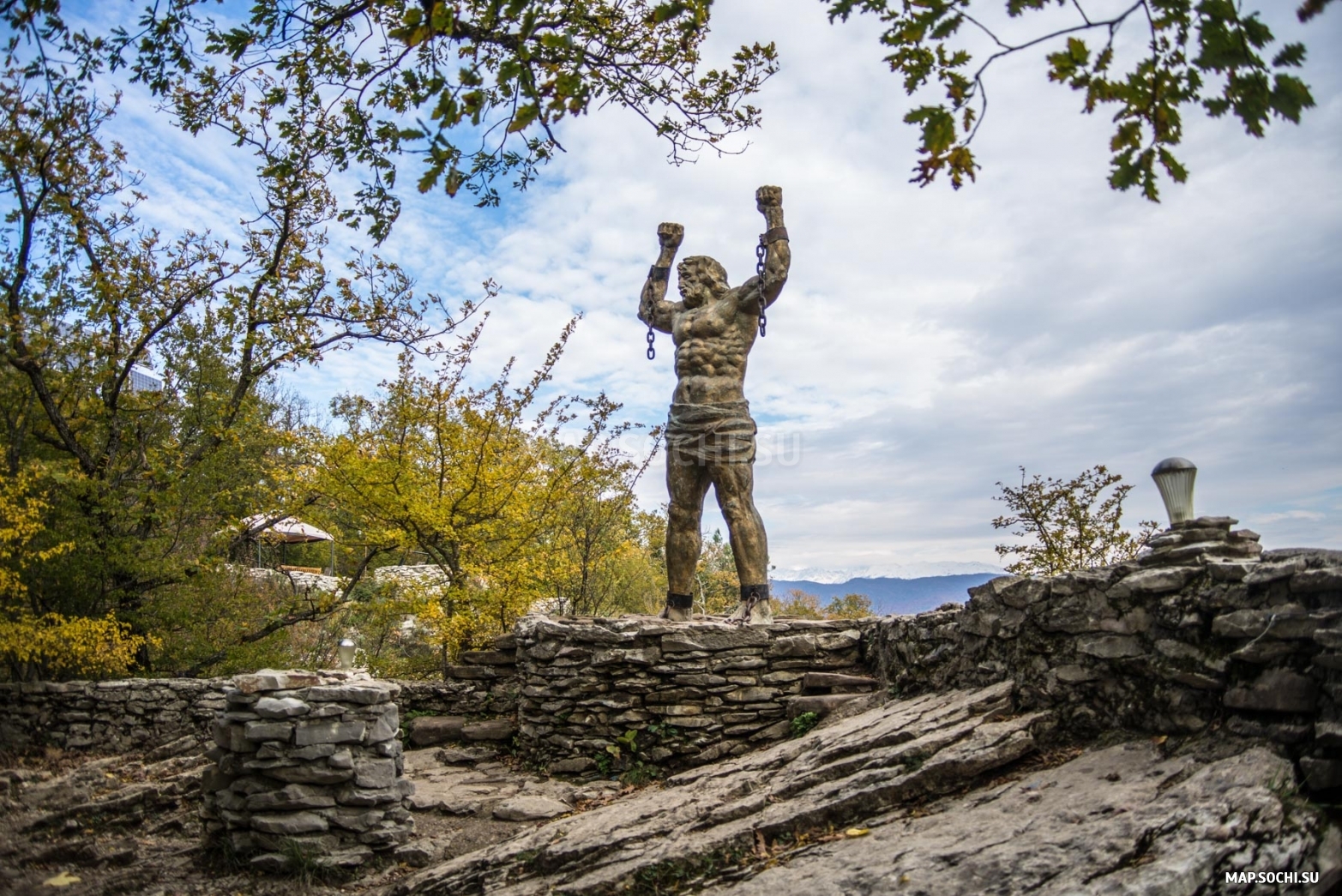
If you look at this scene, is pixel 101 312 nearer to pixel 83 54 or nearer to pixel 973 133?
pixel 83 54

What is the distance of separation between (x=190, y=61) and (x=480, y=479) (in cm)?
574

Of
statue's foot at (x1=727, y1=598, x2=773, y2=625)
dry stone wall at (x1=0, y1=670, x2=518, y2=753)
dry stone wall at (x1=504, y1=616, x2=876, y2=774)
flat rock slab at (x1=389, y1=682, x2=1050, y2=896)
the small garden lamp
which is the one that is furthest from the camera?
dry stone wall at (x1=0, y1=670, x2=518, y2=753)

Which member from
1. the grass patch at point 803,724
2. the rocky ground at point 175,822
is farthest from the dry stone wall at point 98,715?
the grass patch at point 803,724

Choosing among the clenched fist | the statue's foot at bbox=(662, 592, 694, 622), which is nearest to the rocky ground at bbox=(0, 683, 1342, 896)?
the statue's foot at bbox=(662, 592, 694, 622)

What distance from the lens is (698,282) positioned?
731 cm

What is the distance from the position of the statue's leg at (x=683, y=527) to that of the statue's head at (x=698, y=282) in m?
1.39

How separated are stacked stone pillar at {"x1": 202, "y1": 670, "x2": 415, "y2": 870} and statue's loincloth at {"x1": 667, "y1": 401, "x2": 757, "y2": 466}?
2.94 metres

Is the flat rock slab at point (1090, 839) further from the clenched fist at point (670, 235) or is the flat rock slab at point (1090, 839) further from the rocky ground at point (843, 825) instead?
the clenched fist at point (670, 235)

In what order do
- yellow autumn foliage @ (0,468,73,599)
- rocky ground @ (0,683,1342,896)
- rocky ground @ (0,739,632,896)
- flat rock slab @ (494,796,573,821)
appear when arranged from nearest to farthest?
rocky ground @ (0,683,1342,896)
rocky ground @ (0,739,632,896)
flat rock slab @ (494,796,573,821)
yellow autumn foliage @ (0,468,73,599)

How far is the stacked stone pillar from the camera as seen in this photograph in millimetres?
5094

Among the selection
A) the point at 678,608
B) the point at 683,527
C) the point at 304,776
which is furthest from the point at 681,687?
the point at 304,776

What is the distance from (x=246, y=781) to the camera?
17.2 ft

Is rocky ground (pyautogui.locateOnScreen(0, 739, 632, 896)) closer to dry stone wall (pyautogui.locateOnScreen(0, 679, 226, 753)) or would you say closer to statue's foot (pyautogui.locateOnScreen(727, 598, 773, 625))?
dry stone wall (pyautogui.locateOnScreen(0, 679, 226, 753))

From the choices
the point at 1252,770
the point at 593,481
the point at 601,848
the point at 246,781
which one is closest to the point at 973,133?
the point at 1252,770
